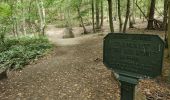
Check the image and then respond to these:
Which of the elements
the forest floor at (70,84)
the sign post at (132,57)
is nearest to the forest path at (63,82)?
the forest floor at (70,84)

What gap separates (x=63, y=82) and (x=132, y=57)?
4.74 m

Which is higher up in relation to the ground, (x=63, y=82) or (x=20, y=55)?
(x=20, y=55)

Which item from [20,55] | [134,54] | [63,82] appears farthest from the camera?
[20,55]

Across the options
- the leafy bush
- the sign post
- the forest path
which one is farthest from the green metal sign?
the leafy bush

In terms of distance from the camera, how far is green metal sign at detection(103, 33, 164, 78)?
3.31 m

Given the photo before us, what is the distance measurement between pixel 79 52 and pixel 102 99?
6.36 meters

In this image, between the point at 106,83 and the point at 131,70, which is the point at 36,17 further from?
the point at 131,70

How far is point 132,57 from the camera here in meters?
3.57

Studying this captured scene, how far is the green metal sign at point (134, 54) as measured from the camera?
3.31 meters

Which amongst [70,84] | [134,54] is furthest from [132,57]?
[70,84]

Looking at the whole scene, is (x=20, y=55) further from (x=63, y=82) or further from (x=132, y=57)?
(x=132, y=57)

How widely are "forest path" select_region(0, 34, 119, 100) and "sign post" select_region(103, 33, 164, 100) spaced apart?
2.78m

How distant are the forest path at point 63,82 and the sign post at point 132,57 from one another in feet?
9.12

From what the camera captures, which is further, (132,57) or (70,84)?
(70,84)
